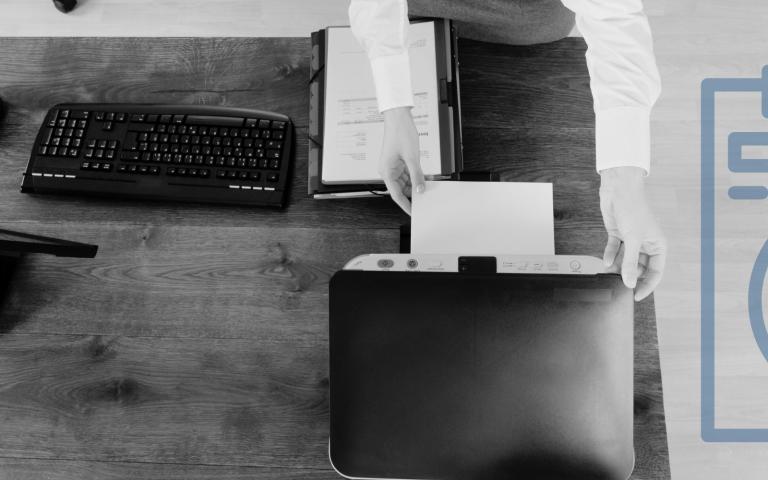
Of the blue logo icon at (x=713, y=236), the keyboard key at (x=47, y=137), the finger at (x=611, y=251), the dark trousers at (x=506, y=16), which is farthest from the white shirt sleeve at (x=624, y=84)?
the blue logo icon at (x=713, y=236)

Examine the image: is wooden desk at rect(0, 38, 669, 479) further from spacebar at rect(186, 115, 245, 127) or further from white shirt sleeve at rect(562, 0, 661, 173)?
white shirt sleeve at rect(562, 0, 661, 173)

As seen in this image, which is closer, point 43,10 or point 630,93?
point 630,93

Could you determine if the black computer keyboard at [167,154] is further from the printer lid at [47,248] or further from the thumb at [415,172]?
the thumb at [415,172]

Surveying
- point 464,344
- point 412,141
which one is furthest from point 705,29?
point 464,344

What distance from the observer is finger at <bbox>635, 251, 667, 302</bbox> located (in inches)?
29.3

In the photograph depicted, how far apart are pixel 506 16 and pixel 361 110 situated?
12.6 inches

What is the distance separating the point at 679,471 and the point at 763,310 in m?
0.53

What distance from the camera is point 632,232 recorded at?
0.71m

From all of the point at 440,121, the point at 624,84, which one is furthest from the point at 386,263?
the point at 624,84

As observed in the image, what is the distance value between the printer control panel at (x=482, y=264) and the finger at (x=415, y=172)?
0.11 m

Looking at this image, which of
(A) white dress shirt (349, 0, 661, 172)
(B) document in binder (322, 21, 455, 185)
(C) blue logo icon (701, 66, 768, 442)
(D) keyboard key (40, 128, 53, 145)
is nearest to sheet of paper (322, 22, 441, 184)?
(B) document in binder (322, 21, 455, 185)

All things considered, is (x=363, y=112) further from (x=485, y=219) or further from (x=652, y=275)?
(x=652, y=275)

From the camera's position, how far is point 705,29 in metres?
1.83

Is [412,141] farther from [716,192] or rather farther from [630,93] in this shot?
[716,192]
